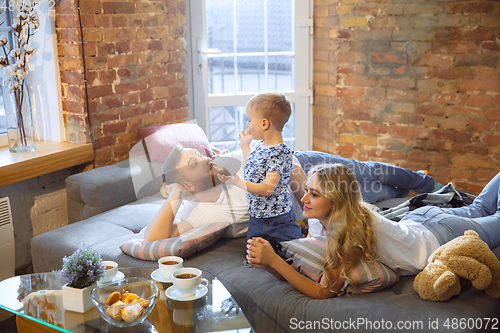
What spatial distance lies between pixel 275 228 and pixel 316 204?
35cm

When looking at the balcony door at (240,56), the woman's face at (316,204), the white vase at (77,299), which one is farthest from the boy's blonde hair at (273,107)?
the balcony door at (240,56)

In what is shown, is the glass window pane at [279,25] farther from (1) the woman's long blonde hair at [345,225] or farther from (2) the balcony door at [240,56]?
(1) the woman's long blonde hair at [345,225]

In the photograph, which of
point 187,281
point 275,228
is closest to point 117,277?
point 187,281

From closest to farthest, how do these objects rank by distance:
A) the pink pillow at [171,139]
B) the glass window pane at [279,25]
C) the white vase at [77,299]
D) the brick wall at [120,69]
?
the white vase at [77,299] → the pink pillow at [171,139] → the brick wall at [120,69] → the glass window pane at [279,25]

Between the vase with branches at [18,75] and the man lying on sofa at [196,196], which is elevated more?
the vase with branches at [18,75]

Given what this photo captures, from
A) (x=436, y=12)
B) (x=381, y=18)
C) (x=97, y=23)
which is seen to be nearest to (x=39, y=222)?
(x=97, y=23)

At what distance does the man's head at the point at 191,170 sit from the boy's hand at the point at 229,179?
18mm

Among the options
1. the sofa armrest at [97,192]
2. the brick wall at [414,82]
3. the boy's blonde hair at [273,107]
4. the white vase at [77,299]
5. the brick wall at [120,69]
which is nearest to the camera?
the white vase at [77,299]

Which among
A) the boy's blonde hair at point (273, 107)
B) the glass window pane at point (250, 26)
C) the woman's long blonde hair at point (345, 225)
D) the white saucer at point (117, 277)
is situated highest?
the glass window pane at point (250, 26)

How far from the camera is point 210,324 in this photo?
129 centimetres

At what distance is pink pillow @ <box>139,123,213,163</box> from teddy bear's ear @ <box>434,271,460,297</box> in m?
0.97

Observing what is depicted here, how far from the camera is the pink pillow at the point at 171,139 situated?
2.05 meters

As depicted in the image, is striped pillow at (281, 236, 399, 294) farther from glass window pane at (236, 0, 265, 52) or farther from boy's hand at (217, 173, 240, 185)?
glass window pane at (236, 0, 265, 52)

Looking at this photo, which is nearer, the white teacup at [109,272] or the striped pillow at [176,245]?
the white teacup at [109,272]
